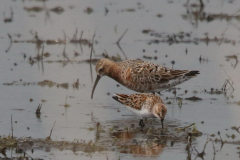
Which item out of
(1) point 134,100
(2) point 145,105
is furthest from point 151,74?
(2) point 145,105

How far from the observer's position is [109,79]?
1645 cm

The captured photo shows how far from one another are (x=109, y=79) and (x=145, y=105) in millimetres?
4537

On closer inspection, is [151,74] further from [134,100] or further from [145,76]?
[134,100]

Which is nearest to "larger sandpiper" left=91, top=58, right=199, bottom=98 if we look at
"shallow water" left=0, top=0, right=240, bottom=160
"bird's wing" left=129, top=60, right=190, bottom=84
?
"bird's wing" left=129, top=60, right=190, bottom=84

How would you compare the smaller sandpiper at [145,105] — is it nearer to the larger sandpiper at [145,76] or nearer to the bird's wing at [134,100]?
the bird's wing at [134,100]

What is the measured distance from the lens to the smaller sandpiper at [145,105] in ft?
38.0

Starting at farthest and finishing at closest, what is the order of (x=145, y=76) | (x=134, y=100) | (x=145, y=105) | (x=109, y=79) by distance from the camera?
(x=109, y=79) < (x=145, y=76) < (x=134, y=100) < (x=145, y=105)

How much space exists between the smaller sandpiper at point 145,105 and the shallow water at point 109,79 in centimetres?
31

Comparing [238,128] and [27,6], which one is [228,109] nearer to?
[238,128]

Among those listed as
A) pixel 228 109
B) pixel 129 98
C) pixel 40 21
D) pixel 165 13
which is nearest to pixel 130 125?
pixel 129 98

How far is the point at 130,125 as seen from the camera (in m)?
12.1

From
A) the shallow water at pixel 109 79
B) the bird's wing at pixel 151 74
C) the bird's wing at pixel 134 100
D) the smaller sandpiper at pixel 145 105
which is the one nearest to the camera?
the shallow water at pixel 109 79

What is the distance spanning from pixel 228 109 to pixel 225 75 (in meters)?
3.27

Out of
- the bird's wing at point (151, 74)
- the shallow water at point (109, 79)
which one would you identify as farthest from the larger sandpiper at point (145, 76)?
the shallow water at point (109, 79)
